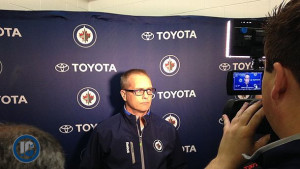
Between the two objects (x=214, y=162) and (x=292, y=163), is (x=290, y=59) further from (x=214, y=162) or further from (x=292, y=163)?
(x=214, y=162)

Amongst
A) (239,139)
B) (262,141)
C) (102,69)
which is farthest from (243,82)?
(102,69)

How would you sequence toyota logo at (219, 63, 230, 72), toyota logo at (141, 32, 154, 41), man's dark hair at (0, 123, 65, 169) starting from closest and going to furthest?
man's dark hair at (0, 123, 65, 169) < toyota logo at (141, 32, 154, 41) < toyota logo at (219, 63, 230, 72)

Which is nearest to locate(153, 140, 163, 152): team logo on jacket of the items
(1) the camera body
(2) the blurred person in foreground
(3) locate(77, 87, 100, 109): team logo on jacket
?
(3) locate(77, 87, 100, 109): team logo on jacket

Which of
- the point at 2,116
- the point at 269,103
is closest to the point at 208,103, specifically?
the point at 2,116

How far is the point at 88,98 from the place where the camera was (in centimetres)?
215

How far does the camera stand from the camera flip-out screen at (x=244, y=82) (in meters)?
1.02

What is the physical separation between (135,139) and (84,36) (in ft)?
3.06

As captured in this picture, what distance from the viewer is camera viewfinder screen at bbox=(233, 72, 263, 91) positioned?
40.1 inches

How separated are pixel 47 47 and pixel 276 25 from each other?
6.13 feet

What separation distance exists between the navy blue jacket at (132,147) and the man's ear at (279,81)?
4.71 feet

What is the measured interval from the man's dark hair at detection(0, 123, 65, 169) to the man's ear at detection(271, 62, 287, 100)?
46 cm

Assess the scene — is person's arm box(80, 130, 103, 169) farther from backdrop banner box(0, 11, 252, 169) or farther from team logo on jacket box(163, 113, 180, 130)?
team logo on jacket box(163, 113, 180, 130)

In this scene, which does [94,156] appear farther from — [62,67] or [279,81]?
[279,81]

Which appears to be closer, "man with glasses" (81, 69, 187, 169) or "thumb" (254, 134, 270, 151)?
"thumb" (254, 134, 270, 151)
